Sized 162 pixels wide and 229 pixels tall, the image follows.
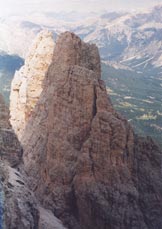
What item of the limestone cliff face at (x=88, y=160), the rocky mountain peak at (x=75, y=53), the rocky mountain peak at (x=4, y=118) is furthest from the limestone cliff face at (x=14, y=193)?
the rocky mountain peak at (x=75, y=53)

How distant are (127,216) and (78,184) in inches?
249

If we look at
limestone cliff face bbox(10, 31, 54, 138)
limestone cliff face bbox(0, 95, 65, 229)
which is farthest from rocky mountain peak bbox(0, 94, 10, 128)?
limestone cliff face bbox(10, 31, 54, 138)

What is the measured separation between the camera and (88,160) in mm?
59781

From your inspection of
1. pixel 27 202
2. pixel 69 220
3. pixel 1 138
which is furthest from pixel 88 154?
pixel 27 202

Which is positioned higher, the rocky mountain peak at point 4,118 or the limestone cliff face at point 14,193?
the rocky mountain peak at point 4,118

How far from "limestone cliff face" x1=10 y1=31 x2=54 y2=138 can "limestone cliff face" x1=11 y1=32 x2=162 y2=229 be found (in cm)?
835

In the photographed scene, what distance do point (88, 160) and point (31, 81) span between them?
2034 cm

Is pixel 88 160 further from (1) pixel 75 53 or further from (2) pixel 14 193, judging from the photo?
(2) pixel 14 193

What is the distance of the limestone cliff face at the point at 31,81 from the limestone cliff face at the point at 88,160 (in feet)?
27.4

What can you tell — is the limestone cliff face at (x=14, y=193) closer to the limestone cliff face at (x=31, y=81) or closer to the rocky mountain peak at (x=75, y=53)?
the rocky mountain peak at (x=75, y=53)

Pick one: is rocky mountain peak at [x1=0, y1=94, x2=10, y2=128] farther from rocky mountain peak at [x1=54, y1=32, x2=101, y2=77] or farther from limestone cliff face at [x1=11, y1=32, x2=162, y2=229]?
rocky mountain peak at [x1=54, y1=32, x2=101, y2=77]

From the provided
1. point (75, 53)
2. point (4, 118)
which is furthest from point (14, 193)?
point (75, 53)

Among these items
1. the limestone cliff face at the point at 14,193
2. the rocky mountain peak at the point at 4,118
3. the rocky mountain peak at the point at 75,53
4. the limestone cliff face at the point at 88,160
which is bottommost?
the limestone cliff face at the point at 88,160

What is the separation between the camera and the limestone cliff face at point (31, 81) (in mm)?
75375
